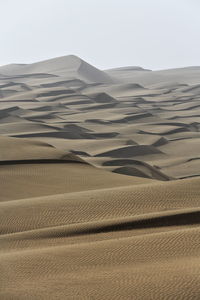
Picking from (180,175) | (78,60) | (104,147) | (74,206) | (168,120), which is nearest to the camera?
(74,206)

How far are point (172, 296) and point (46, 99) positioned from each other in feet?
81.4

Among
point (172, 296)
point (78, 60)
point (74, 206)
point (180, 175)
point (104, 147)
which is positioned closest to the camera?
point (172, 296)

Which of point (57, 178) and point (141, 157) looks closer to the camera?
point (57, 178)

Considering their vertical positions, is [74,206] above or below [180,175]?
above

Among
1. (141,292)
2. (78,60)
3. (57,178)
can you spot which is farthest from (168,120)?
(78,60)

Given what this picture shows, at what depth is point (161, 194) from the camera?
495cm

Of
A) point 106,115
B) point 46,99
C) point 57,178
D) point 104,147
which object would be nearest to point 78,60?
point 46,99

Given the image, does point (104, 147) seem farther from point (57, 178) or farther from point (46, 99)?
point (46, 99)

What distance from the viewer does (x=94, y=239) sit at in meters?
3.72

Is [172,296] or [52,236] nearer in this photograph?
[172,296]

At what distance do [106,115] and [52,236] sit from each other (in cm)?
1684

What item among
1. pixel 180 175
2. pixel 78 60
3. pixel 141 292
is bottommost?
pixel 78 60

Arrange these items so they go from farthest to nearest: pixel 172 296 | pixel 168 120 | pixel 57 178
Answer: pixel 168 120
pixel 57 178
pixel 172 296

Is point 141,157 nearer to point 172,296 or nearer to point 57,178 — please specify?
point 57,178
